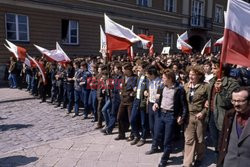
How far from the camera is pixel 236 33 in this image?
3883 millimetres

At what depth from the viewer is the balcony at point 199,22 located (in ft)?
106

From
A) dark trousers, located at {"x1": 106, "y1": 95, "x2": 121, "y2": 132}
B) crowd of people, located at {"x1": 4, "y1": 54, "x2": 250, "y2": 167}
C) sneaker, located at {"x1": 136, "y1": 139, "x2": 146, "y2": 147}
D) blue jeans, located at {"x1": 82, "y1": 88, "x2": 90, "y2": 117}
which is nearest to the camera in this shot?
crowd of people, located at {"x1": 4, "y1": 54, "x2": 250, "y2": 167}

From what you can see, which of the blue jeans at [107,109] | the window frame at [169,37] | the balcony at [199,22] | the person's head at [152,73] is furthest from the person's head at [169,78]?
the balcony at [199,22]

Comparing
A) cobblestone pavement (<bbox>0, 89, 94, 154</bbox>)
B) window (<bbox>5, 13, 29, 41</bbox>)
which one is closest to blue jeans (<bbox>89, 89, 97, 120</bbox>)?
cobblestone pavement (<bbox>0, 89, 94, 154</bbox>)

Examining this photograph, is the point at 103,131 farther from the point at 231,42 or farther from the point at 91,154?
the point at 231,42

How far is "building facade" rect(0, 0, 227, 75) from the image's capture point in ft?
54.3

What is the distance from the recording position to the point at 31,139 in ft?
22.0

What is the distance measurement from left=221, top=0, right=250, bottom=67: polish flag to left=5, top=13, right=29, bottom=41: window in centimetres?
1492

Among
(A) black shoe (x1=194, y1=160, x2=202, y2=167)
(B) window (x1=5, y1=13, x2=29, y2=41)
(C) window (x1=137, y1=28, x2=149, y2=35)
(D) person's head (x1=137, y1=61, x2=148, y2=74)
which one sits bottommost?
(A) black shoe (x1=194, y1=160, x2=202, y2=167)

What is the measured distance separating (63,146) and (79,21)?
49.3 feet

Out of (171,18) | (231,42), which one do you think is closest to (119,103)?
(231,42)

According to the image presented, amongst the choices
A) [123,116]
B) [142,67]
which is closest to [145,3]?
[142,67]

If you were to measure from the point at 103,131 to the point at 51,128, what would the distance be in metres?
1.50

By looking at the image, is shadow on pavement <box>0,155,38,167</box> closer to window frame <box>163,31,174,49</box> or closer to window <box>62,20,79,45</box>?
window <box>62,20,79,45</box>
